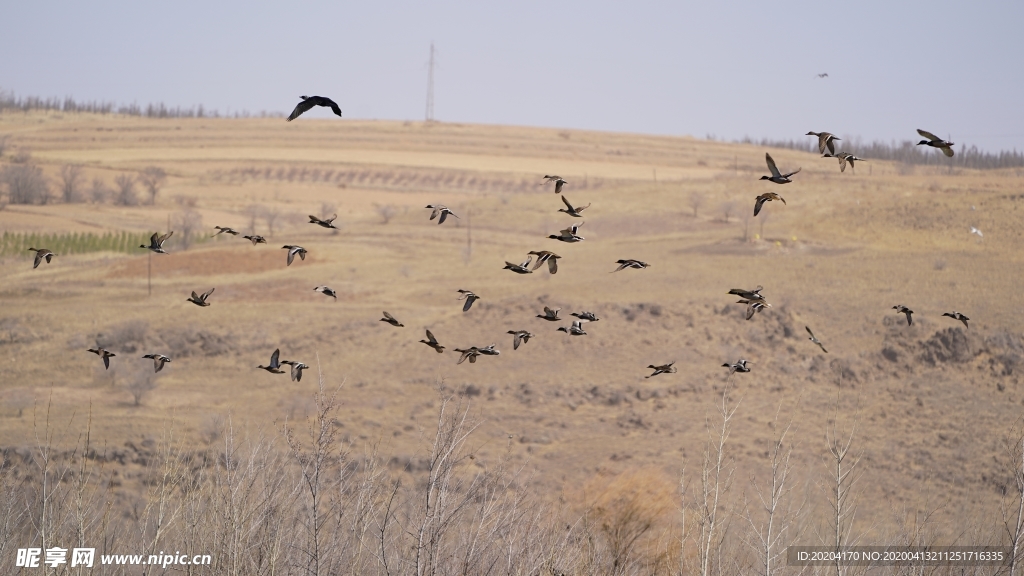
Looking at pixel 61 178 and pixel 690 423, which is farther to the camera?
pixel 61 178

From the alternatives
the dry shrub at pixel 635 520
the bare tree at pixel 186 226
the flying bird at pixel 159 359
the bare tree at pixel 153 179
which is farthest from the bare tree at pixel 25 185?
the flying bird at pixel 159 359

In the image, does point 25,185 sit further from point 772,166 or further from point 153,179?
point 772,166

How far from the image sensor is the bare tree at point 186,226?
65750 mm

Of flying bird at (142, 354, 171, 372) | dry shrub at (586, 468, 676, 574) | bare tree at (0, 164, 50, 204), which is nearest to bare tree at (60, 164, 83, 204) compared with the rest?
bare tree at (0, 164, 50, 204)

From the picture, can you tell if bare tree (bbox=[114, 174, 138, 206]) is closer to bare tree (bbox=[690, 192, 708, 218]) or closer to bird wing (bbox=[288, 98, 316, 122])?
bare tree (bbox=[690, 192, 708, 218])

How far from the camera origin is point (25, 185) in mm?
77625

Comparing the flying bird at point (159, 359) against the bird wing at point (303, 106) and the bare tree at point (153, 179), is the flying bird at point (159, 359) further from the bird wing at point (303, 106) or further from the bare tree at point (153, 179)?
the bare tree at point (153, 179)

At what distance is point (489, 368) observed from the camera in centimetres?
4016

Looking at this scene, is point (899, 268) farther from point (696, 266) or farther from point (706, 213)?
point (706, 213)

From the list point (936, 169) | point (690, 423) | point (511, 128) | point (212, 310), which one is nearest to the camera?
point (690, 423)

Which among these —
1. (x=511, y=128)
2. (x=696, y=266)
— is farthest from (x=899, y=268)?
(x=511, y=128)

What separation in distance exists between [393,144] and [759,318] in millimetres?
91164

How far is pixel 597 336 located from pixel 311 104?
3289cm

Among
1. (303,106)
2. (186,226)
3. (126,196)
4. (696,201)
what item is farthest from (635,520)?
(126,196)
